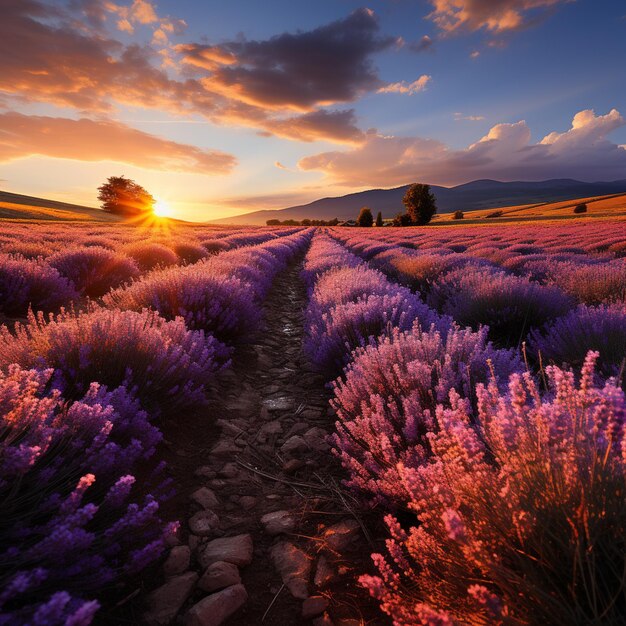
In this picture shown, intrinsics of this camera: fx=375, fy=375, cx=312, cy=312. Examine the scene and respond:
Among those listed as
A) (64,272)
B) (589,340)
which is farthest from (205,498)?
(64,272)

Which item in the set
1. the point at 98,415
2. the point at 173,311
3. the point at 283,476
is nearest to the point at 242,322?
the point at 173,311

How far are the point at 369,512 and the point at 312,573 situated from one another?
43 cm

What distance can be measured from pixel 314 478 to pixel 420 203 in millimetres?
60257

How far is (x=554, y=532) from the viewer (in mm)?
1100

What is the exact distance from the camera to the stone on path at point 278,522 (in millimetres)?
1943

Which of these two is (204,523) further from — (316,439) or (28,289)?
(28,289)

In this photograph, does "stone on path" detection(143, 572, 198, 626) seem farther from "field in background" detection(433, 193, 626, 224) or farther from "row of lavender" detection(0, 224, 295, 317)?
"field in background" detection(433, 193, 626, 224)

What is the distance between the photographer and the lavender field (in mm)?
1051

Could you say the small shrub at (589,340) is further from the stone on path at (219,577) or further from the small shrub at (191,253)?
the small shrub at (191,253)

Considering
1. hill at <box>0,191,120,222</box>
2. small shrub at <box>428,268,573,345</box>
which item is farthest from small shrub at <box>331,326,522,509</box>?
hill at <box>0,191,120,222</box>

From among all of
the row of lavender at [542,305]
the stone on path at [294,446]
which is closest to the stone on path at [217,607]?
the stone on path at [294,446]

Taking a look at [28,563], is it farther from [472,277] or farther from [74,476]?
[472,277]

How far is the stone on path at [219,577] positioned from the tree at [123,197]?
7584 centimetres

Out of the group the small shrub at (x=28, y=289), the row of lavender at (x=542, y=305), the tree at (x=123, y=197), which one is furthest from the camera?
the tree at (x=123, y=197)
